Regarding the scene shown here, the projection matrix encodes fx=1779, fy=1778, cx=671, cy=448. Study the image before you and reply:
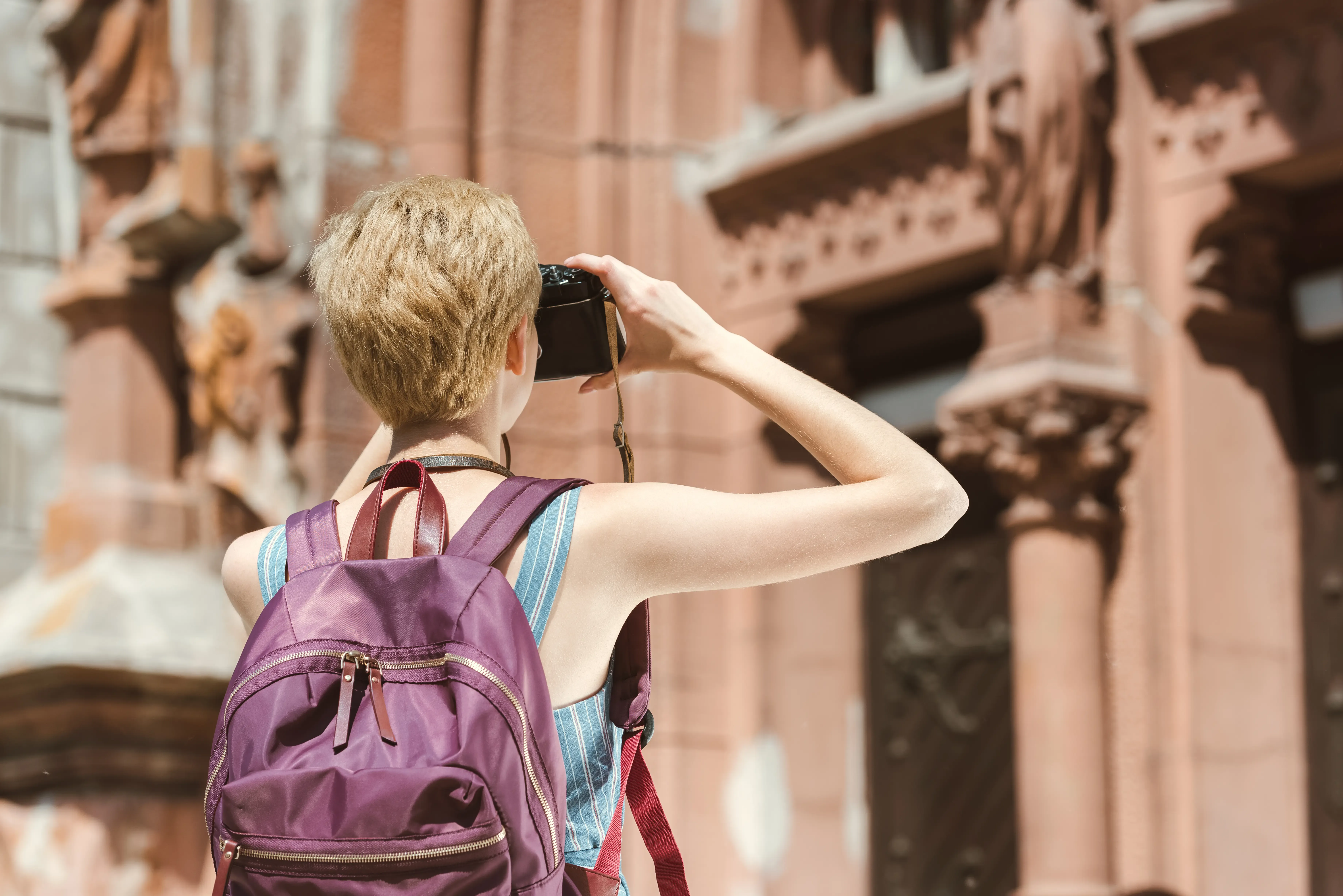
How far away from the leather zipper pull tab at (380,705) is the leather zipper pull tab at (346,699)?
0.01 metres

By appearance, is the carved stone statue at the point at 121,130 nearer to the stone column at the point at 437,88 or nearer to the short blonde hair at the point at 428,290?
the stone column at the point at 437,88

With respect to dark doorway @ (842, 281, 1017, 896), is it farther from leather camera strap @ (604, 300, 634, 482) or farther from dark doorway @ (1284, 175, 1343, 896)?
leather camera strap @ (604, 300, 634, 482)

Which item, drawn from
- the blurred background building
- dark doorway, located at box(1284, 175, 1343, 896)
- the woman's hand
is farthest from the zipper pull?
dark doorway, located at box(1284, 175, 1343, 896)

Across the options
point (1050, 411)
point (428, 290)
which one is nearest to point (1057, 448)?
point (1050, 411)

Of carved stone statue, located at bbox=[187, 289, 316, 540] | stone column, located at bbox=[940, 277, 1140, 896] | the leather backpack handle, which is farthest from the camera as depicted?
carved stone statue, located at bbox=[187, 289, 316, 540]

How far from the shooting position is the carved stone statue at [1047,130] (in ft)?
13.2

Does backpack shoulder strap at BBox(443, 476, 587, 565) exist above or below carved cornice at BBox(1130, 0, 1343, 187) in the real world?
below

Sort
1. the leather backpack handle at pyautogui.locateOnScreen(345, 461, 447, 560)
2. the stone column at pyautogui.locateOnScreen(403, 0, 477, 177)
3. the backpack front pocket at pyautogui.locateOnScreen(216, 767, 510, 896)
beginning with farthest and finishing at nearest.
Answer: the stone column at pyautogui.locateOnScreen(403, 0, 477, 177) < the leather backpack handle at pyautogui.locateOnScreen(345, 461, 447, 560) < the backpack front pocket at pyautogui.locateOnScreen(216, 767, 510, 896)

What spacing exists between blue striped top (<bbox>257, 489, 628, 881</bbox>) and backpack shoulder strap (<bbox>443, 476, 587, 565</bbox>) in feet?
0.04

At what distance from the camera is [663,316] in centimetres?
142

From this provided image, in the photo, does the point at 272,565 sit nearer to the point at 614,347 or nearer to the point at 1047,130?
the point at 614,347

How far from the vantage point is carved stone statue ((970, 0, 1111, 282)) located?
404 centimetres

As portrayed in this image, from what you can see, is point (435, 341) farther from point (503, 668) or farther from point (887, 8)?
point (887, 8)

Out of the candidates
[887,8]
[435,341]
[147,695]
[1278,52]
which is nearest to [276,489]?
[147,695]
